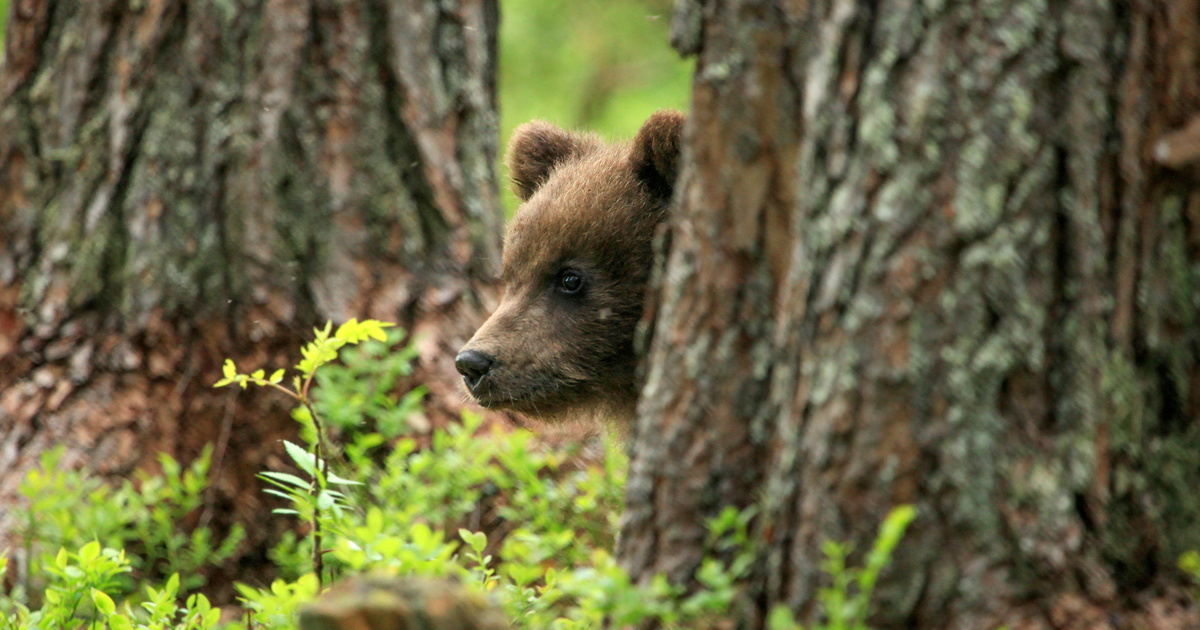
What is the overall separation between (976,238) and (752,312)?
49 cm

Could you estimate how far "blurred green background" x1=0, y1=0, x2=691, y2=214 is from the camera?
10.8 meters

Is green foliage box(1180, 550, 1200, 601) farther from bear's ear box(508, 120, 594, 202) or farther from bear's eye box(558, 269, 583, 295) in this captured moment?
bear's ear box(508, 120, 594, 202)

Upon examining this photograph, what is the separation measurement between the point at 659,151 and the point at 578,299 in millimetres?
643

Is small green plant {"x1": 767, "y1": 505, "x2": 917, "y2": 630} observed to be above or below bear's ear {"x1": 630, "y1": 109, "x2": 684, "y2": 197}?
below

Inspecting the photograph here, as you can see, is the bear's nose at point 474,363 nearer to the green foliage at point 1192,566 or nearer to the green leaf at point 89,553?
the green leaf at point 89,553

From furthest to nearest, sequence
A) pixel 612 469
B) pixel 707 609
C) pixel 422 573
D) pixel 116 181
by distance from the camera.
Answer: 1. pixel 116 181
2. pixel 612 469
3. pixel 422 573
4. pixel 707 609

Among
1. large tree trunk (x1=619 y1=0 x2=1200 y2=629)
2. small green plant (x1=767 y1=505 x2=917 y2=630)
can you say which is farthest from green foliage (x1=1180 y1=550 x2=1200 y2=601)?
small green plant (x1=767 y1=505 x2=917 y2=630)

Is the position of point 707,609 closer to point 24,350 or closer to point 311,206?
point 311,206

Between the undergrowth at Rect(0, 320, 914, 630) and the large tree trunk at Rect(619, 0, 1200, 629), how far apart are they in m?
0.19

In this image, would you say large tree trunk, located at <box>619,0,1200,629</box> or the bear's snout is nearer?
large tree trunk, located at <box>619,0,1200,629</box>

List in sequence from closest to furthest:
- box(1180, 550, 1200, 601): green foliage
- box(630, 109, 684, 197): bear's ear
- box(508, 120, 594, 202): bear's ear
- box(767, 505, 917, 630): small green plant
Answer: box(767, 505, 917, 630): small green plant, box(1180, 550, 1200, 601): green foliage, box(630, 109, 684, 197): bear's ear, box(508, 120, 594, 202): bear's ear

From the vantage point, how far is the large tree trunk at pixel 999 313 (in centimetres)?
192

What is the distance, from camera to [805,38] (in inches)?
84.4

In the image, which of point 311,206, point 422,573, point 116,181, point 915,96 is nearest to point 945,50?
point 915,96
